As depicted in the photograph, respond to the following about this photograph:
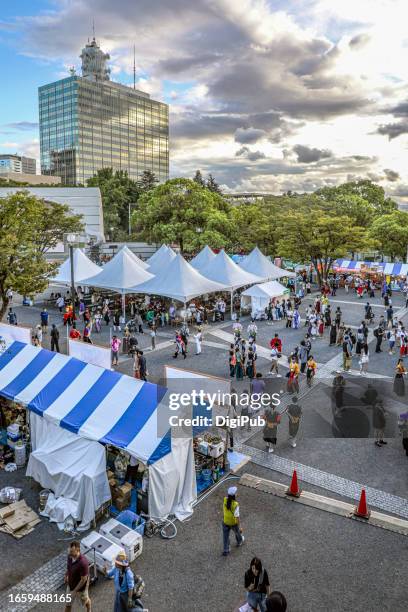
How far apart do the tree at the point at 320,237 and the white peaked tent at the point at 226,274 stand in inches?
371

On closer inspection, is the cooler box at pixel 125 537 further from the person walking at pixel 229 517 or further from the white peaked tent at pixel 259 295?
the white peaked tent at pixel 259 295

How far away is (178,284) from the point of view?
74.3 feet

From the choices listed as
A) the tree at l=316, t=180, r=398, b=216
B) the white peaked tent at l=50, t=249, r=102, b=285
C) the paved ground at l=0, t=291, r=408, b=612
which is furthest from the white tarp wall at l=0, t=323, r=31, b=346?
the tree at l=316, t=180, r=398, b=216

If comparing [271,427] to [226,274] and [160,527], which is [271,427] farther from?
[226,274]

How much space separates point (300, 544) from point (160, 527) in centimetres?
240

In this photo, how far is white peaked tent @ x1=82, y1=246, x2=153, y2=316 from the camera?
2372cm

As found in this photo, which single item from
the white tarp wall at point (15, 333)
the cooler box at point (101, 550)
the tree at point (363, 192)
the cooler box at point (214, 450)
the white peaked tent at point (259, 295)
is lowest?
the cooler box at point (101, 550)

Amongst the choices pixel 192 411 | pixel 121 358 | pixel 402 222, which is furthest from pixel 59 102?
pixel 192 411

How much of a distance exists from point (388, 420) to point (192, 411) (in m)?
6.18

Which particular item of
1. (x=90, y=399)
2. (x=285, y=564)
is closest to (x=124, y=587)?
(x=285, y=564)

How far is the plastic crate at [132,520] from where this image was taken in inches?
293

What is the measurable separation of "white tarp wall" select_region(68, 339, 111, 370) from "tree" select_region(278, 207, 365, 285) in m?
26.4

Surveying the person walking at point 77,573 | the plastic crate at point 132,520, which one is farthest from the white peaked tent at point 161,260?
the person walking at point 77,573

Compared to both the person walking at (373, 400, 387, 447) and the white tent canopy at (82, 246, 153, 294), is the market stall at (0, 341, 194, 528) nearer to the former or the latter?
the person walking at (373, 400, 387, 447)
